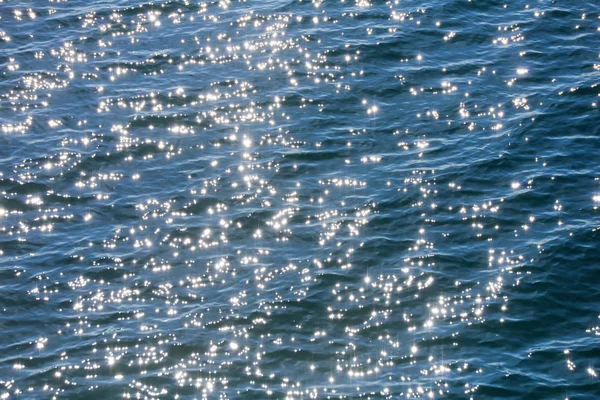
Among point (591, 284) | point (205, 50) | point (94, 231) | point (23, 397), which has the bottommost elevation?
point (591, 284)

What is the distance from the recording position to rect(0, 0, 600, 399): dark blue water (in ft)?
104

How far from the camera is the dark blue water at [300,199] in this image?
104 feet

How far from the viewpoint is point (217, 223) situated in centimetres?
3819

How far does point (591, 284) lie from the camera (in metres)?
34.2

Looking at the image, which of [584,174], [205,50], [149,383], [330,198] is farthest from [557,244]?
[205,50]

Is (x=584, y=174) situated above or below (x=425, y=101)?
below

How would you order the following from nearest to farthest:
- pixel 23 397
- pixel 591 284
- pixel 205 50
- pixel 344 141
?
pixel 23 397 → pixel 591 284 → pixel 344 141 → pixel 205 50

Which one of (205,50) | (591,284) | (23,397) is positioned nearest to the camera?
(23,397)

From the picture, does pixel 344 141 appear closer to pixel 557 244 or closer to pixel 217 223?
pixel 217 223

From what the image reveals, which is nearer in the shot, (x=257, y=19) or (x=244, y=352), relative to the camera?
(x=244, y=352)

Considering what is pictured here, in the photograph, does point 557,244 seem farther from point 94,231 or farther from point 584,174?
point 94,231

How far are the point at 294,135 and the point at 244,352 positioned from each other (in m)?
14.1

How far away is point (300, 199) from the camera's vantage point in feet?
129

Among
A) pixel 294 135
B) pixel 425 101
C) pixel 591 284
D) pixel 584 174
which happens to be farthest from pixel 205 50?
pixel 591 284
